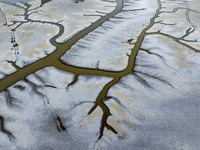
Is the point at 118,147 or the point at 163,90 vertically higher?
the point at 163,90

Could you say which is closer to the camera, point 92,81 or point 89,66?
point 92,81

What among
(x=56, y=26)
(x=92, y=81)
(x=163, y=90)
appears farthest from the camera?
(x=56, y=26)

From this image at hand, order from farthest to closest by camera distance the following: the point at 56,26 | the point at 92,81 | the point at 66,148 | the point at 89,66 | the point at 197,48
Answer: the point at 56,26 → the point at 197,48 → the point at 89,66 → the point at 92,81 → the point at 66,148

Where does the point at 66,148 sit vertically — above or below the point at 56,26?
below

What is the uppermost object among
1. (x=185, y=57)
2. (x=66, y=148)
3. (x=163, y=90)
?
(x=185, y=57)

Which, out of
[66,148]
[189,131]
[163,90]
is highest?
[163,90]

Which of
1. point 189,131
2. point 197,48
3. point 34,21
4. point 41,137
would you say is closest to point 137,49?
point 197,48

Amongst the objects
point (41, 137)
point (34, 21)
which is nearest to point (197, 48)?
point (41, 137)

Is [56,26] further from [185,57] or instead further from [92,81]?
[185,57]

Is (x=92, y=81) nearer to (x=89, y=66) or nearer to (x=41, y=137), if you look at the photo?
(x=89, y=66)
